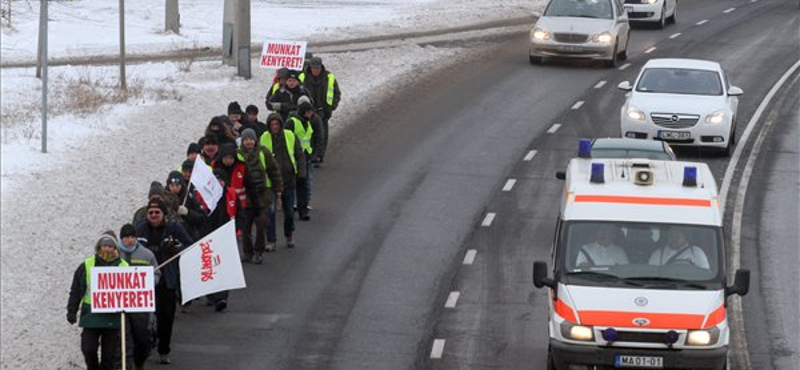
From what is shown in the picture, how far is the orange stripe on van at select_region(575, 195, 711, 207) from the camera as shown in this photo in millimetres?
17078

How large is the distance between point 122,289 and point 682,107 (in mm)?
15157

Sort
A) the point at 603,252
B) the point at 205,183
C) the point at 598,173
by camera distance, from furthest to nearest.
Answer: the point at 205,183 → the point at 598,173 → the point at 603,252

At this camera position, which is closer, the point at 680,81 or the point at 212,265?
the point at 212,265

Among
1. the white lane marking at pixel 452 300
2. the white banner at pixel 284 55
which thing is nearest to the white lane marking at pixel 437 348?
the white lane marking at pixel 452 300

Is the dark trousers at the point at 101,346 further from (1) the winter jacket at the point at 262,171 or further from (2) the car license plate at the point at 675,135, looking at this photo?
(2) the car license plate at the point at 675,135

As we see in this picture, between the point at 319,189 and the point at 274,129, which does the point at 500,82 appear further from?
the point at 274,129

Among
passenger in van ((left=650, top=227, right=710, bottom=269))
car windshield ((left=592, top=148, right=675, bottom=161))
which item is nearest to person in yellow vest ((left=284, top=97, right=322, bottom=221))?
car windshield ((left=592, top=148, right=675, bottom=161))

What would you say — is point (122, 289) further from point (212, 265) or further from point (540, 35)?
Result: point (540, 35)

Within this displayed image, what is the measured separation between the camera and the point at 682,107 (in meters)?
29.5

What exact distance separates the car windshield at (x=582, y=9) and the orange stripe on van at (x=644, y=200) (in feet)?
74.6

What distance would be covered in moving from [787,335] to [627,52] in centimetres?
2335

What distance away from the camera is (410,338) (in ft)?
63.3

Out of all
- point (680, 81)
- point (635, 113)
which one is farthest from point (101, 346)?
point (680, 81)

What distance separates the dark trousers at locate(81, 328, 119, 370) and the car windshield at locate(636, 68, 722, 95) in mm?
15314
